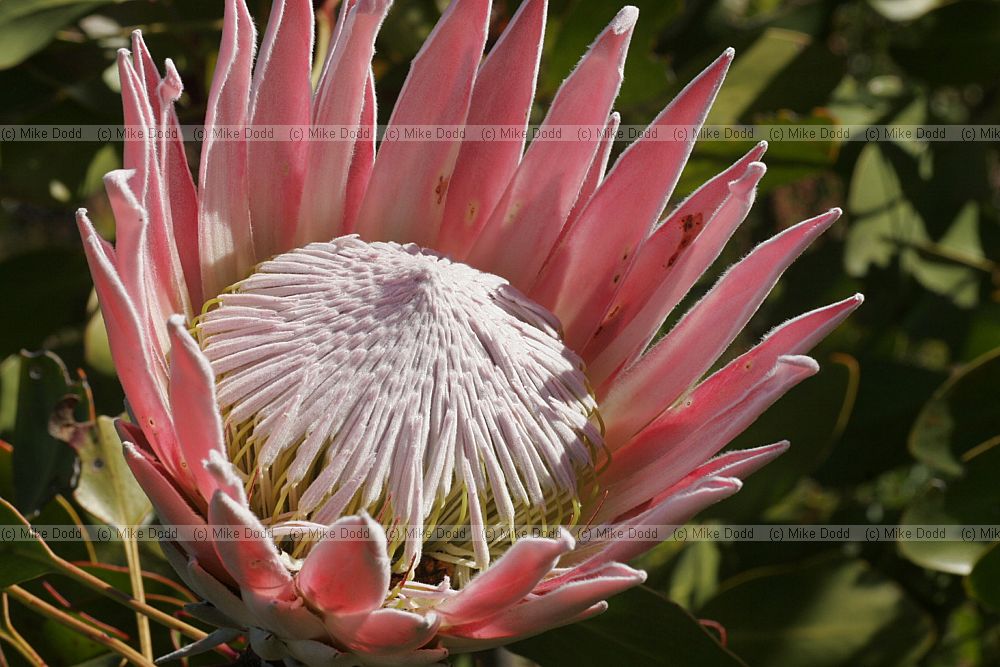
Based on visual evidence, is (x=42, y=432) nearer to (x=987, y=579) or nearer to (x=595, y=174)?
(x=595, y=174)

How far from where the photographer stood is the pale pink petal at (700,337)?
54.0 inches

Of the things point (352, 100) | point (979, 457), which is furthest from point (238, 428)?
point (979, 457)

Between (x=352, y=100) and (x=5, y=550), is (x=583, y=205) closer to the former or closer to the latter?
(x=352, y=100)

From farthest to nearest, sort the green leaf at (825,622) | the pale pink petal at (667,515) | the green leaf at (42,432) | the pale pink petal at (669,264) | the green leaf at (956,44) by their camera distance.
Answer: the green leaf at (956,44) → the green leaf at (825,622) → the green leaf at (42,432) → the pale pink petal at (669,264) → the pale pink petal at (667,515)

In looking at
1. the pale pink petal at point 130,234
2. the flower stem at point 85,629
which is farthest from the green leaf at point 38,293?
the pale pink petal at point 130,234

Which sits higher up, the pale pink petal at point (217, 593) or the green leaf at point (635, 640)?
the pale pink petal at point (217, 593)

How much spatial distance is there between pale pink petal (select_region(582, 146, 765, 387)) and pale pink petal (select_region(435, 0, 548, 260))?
0.25m

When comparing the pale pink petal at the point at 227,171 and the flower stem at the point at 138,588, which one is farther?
the flower stem at the point at 138,588

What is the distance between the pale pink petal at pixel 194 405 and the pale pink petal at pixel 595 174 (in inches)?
27.0

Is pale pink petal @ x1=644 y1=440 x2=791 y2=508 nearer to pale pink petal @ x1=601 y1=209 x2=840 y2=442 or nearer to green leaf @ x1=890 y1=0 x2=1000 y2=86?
pale pink petal @ x1=601 y1=209 x2=840 y2=442

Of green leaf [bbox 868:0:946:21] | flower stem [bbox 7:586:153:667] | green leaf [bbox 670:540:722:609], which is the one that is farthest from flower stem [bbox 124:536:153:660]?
green leaf [bbox 868:0:946:21]

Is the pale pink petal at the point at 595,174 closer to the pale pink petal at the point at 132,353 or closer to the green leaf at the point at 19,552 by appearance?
the pale pink petal at the point at 132,353

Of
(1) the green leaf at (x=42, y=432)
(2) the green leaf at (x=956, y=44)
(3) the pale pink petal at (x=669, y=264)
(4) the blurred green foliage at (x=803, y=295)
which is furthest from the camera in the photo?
(2) the green leaf at (x=956, y=44)

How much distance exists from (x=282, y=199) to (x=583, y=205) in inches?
17.7
